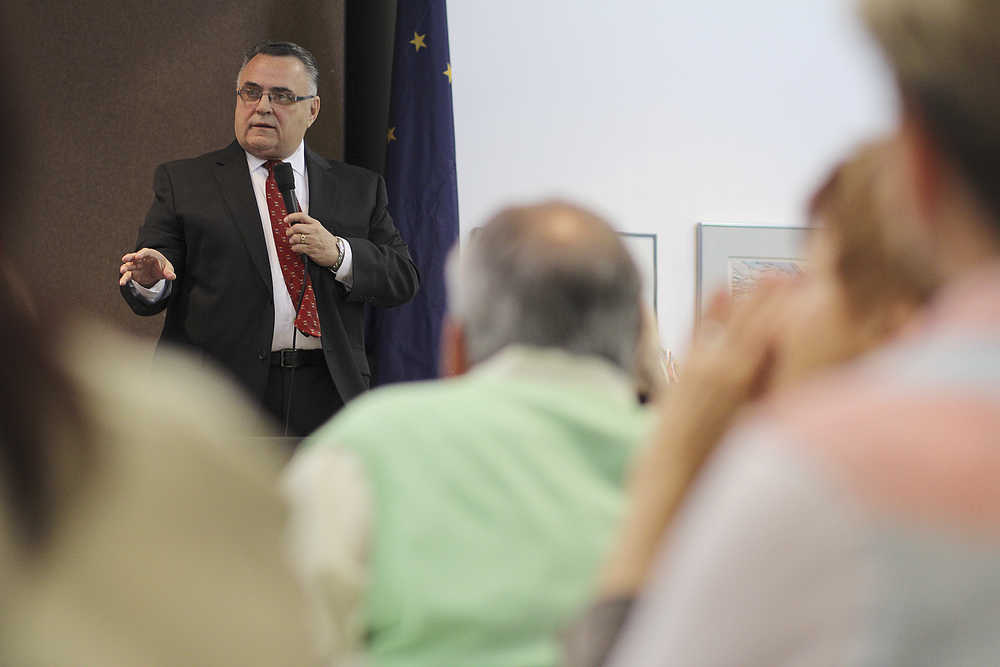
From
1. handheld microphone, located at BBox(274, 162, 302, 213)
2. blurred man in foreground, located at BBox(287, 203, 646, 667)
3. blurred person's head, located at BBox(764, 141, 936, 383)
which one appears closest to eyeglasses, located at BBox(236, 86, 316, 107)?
handheld microphone, located at BBox(274, 162, 302, 213)

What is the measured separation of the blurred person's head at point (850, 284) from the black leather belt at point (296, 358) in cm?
258

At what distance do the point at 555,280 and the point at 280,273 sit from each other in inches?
84.8

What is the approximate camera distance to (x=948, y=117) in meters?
0.60

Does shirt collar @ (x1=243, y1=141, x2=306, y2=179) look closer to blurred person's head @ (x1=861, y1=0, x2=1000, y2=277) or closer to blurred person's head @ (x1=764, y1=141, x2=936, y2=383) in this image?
blurred person's head @ (x1=764, y1=141, x2=936, y2=383)

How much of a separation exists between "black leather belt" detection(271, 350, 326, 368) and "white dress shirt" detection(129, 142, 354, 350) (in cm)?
2

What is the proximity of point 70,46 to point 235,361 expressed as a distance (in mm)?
1788

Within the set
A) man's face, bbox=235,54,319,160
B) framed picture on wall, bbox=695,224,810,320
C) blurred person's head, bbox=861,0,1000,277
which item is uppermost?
man's face, bbox=235,54,319,160

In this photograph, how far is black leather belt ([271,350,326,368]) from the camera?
3488mm

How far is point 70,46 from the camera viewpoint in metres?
4.56

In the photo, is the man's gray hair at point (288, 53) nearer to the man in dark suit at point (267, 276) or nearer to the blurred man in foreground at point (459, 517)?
the man in dark suit at point (267, 276)

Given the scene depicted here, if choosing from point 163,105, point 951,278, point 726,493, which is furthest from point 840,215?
point 163,105

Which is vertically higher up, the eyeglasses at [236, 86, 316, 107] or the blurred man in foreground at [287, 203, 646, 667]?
the eyeglasses at [236, 86, 316, 107]

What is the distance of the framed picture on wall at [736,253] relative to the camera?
5434mm

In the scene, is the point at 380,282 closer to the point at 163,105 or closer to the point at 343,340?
the point at 343,340
